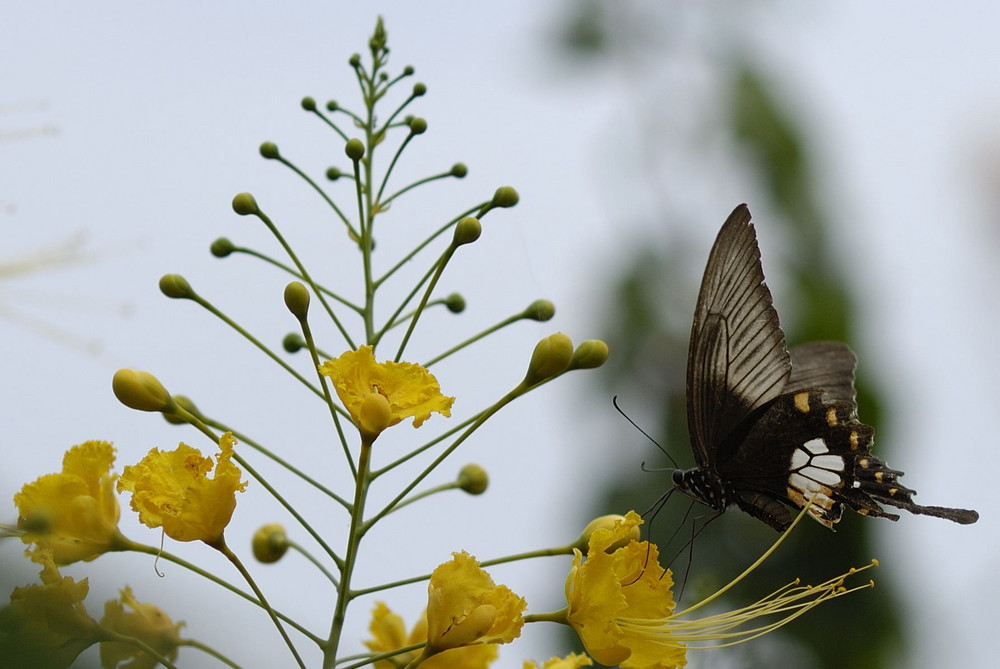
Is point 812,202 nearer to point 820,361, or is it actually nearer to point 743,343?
point 820,361

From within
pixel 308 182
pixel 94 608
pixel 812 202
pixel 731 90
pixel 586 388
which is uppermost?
pixel 731 90

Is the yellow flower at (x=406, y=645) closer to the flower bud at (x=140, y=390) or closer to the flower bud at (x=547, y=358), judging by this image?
the flower bud at (x=547, y=358)

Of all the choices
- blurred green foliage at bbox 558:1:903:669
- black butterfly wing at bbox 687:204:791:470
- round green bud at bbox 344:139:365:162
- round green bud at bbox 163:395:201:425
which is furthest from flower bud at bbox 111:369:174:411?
blurred green foliage at bbox 558:1:903:669

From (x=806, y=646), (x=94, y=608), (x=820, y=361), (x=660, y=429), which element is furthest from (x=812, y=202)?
(x=94, y=608)

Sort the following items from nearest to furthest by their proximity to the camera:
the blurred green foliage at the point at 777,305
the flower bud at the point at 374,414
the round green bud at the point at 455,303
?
1. the flower bud at the point at 374,414
2. the round green bud at the point at 455,303
3. the blurred green foliage at the point at 777,305

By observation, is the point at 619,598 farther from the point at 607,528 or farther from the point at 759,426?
the point at 759,426

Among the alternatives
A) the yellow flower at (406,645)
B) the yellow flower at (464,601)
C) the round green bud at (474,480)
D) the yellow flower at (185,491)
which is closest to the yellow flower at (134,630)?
the yellow flower at (185,491)

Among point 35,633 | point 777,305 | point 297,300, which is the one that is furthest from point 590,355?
point 777,305
